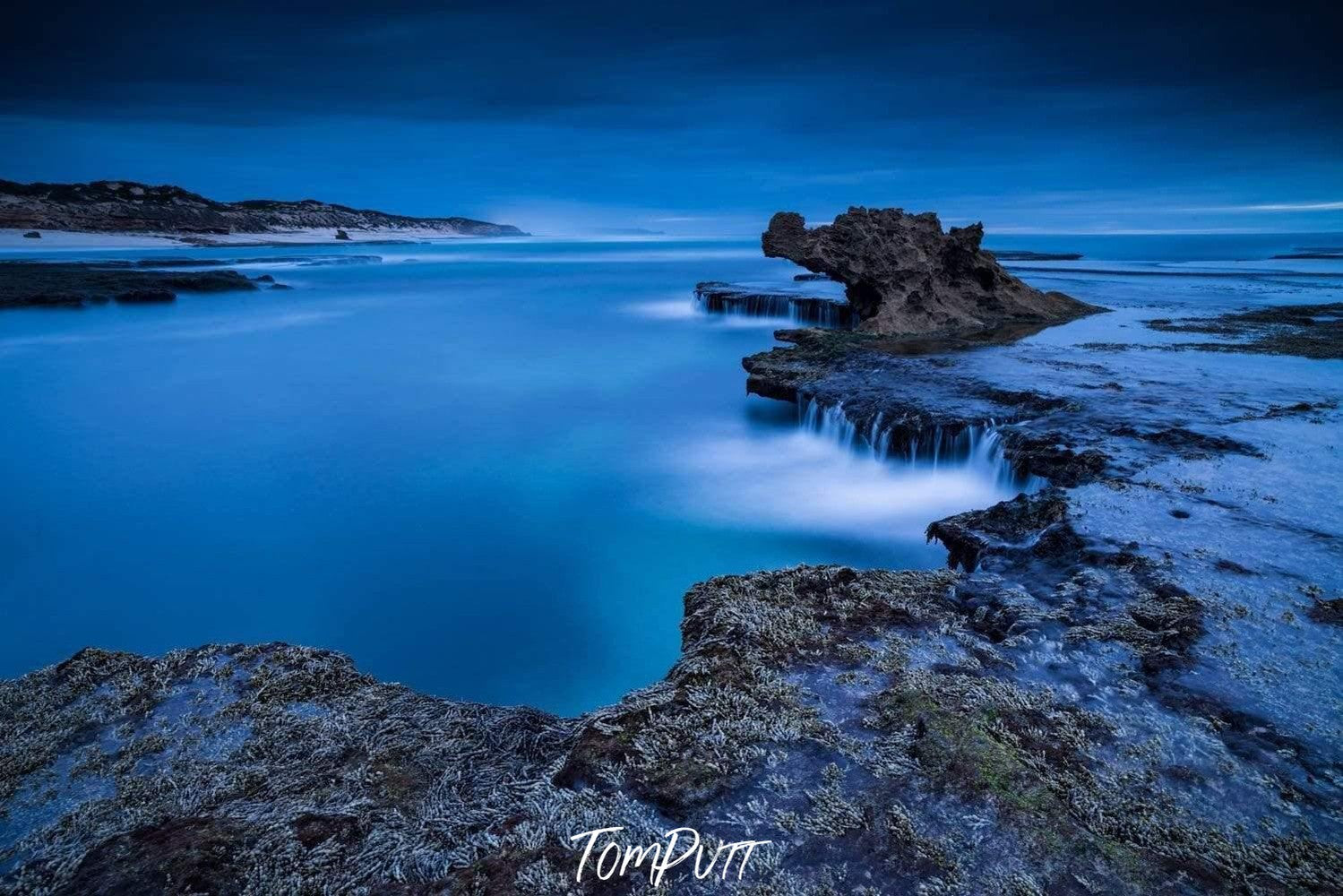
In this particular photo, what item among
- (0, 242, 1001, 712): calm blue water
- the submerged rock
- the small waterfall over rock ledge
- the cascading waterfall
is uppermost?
the small waterfall over rock ledge

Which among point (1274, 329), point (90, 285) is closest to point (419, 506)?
point (1274, 329)

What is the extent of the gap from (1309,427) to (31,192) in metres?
→ 104

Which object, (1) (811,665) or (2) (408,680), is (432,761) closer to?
(1) (811,665)

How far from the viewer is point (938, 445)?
396 inches

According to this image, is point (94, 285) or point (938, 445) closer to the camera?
point (938, 445)

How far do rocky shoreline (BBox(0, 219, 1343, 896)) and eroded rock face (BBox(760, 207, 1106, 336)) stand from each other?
44.1 ft

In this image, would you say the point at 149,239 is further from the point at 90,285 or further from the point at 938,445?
the point at 938,445

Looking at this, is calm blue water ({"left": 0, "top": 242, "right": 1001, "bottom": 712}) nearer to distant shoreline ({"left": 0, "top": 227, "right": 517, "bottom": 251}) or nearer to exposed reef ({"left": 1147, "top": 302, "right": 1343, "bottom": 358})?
exposed reef ({"left": 1147, "top": 302, "right": 1343, "bottom": 358})

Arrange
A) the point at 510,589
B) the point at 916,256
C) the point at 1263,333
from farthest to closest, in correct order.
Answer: the point at 916,256 → the point at 1263,333 → the point at 510,589

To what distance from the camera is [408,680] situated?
684 cm

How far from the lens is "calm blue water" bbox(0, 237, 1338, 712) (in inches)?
293

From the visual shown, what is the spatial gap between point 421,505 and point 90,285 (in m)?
30.5

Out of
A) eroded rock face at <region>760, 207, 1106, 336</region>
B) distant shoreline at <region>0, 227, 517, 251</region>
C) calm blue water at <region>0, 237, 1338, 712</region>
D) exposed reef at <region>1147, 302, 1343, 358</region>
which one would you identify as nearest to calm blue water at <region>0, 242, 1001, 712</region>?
calm blue water at <region>0, 237, 1338, 712</region>

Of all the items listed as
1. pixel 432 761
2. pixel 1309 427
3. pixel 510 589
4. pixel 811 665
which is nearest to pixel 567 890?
pixel 432 761
